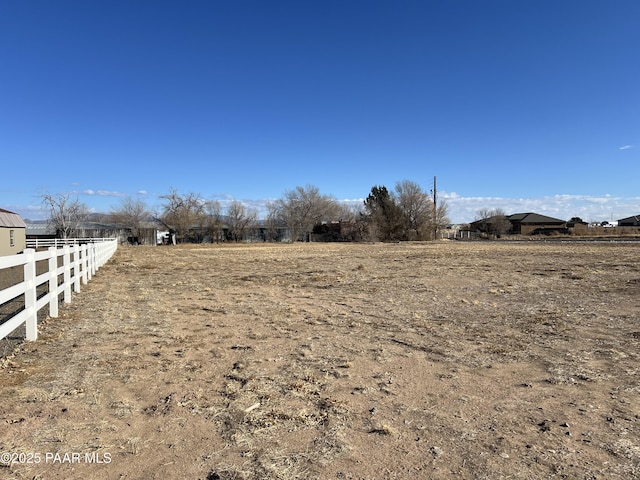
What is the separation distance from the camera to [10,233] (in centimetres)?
3209

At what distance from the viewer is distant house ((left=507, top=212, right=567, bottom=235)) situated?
9188 cm

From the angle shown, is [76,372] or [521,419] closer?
[521,419]

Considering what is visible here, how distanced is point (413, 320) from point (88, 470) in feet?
19.1

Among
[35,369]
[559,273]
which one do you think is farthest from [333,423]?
[559,273]

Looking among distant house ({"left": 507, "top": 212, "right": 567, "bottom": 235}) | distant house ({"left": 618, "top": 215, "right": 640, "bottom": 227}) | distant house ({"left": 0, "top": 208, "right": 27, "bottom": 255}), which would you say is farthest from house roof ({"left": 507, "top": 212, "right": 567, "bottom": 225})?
distant house ({"left": 0, "top": 208, "right": 27, "bottom": 255})

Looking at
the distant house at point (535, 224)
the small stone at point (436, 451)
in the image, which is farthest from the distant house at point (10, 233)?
the distant house at point (535, 224)

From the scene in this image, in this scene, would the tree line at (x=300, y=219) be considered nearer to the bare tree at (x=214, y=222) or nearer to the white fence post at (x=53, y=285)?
the bare tree at (x=214, y=222)

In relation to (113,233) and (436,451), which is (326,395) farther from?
(113,233)

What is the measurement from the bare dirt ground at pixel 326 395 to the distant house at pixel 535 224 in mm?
92854

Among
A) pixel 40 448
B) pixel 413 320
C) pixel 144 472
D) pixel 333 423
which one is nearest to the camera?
pixel 144 472

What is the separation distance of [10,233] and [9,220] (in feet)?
3.39

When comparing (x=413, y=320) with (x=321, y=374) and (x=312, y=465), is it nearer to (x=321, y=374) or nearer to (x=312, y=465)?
(x=321, y=374)

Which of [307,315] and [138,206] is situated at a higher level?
[138,206]

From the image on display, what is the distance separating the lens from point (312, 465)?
2820 millimetres
